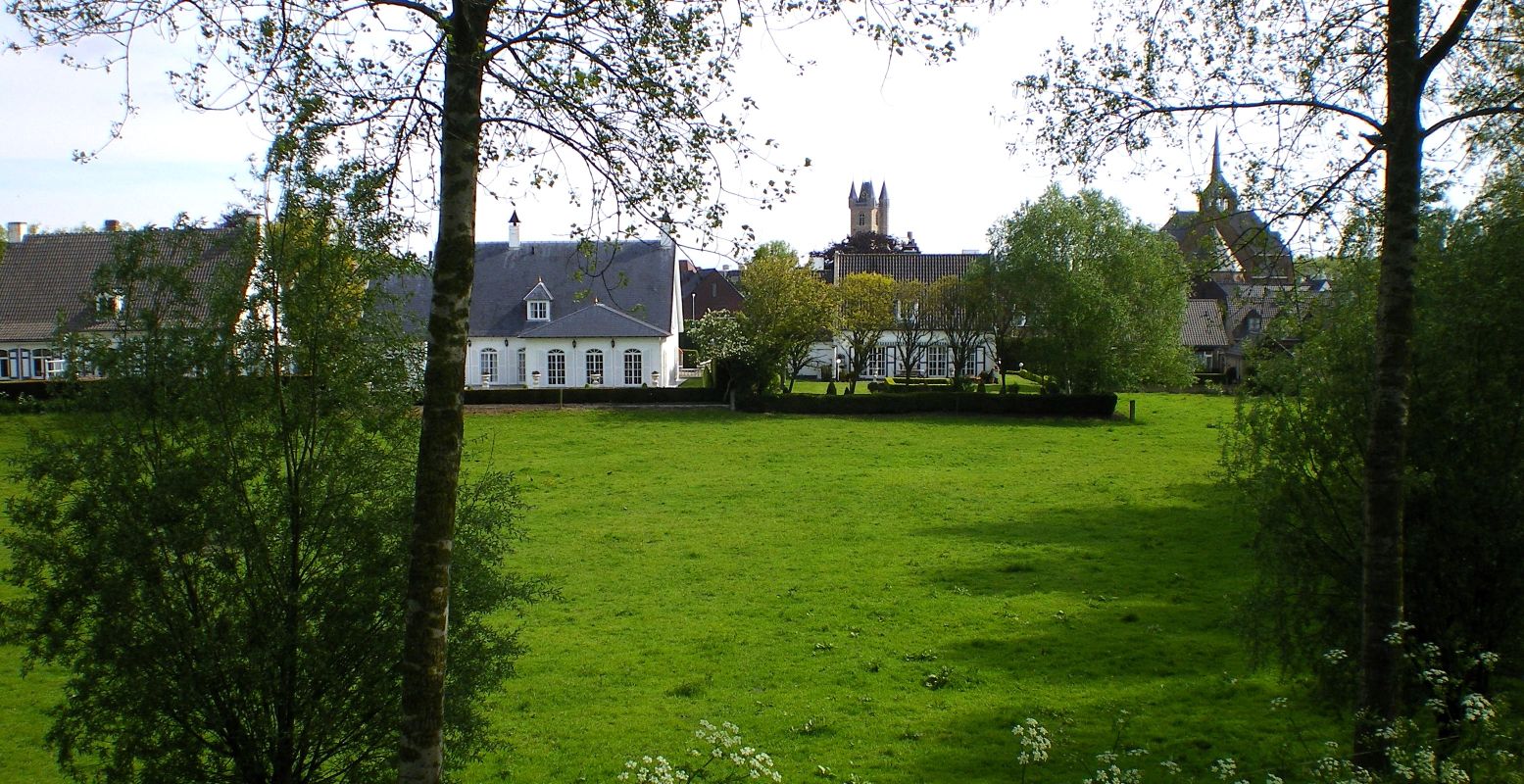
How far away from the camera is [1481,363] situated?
348 inches

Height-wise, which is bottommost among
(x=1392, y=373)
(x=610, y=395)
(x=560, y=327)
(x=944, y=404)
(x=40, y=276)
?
(x=944, y=404)

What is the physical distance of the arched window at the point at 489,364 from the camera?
162 feet

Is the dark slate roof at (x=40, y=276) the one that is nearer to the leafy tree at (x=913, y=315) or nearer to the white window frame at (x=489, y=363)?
the white window frame at (x=489, y=363)

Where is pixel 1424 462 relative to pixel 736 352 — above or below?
below

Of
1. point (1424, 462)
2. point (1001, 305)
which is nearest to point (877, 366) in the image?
point (1001, 305)

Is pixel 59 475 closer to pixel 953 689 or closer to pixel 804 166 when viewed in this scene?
pixel 804 166

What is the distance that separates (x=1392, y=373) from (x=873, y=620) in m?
8.83

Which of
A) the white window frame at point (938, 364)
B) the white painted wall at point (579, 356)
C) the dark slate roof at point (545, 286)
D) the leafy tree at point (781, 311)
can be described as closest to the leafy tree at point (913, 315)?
the leafy tree at point (781, 311)

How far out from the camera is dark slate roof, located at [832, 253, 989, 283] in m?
64.3

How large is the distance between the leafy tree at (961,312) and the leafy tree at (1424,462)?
36414 mm

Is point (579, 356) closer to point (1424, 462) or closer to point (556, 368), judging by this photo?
point (556, 368)

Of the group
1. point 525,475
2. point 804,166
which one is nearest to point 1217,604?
point 804,166

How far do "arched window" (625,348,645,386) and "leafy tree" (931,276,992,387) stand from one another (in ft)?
48.3

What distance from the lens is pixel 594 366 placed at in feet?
159
